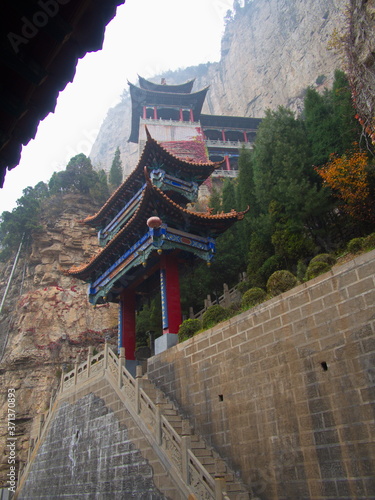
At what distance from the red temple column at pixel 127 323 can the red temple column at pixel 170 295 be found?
307 cm

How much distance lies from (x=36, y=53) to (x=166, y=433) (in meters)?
7.24

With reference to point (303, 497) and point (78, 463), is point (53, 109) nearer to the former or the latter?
point (303, 497)

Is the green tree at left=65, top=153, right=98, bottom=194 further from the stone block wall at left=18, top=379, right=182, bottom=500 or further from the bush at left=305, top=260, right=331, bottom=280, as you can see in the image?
the bush at left=305, top=260, right=331, bottom=280

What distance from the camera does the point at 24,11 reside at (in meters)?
2.55

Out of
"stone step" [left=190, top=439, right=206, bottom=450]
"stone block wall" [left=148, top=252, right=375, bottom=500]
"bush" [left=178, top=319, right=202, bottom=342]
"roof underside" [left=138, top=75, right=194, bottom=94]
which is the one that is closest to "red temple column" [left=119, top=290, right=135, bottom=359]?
"bush" [left=178, top=319, right=202, bottom=342]

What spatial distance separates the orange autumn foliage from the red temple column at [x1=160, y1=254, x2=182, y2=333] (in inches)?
240

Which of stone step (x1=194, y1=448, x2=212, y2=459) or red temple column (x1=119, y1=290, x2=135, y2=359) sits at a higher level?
red temple column (x1=119, y1=290, x2=135, y2=359)

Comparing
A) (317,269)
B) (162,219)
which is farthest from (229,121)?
(317,269)

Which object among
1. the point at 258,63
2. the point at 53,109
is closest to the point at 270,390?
the point at 53,109

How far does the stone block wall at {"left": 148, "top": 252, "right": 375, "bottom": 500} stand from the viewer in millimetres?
5965

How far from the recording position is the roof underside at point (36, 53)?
103 inches

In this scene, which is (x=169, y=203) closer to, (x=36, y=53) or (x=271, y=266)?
(x=271, y=266)

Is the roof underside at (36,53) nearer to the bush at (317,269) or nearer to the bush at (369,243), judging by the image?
the bush at (317,269)

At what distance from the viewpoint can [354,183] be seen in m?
12.9
